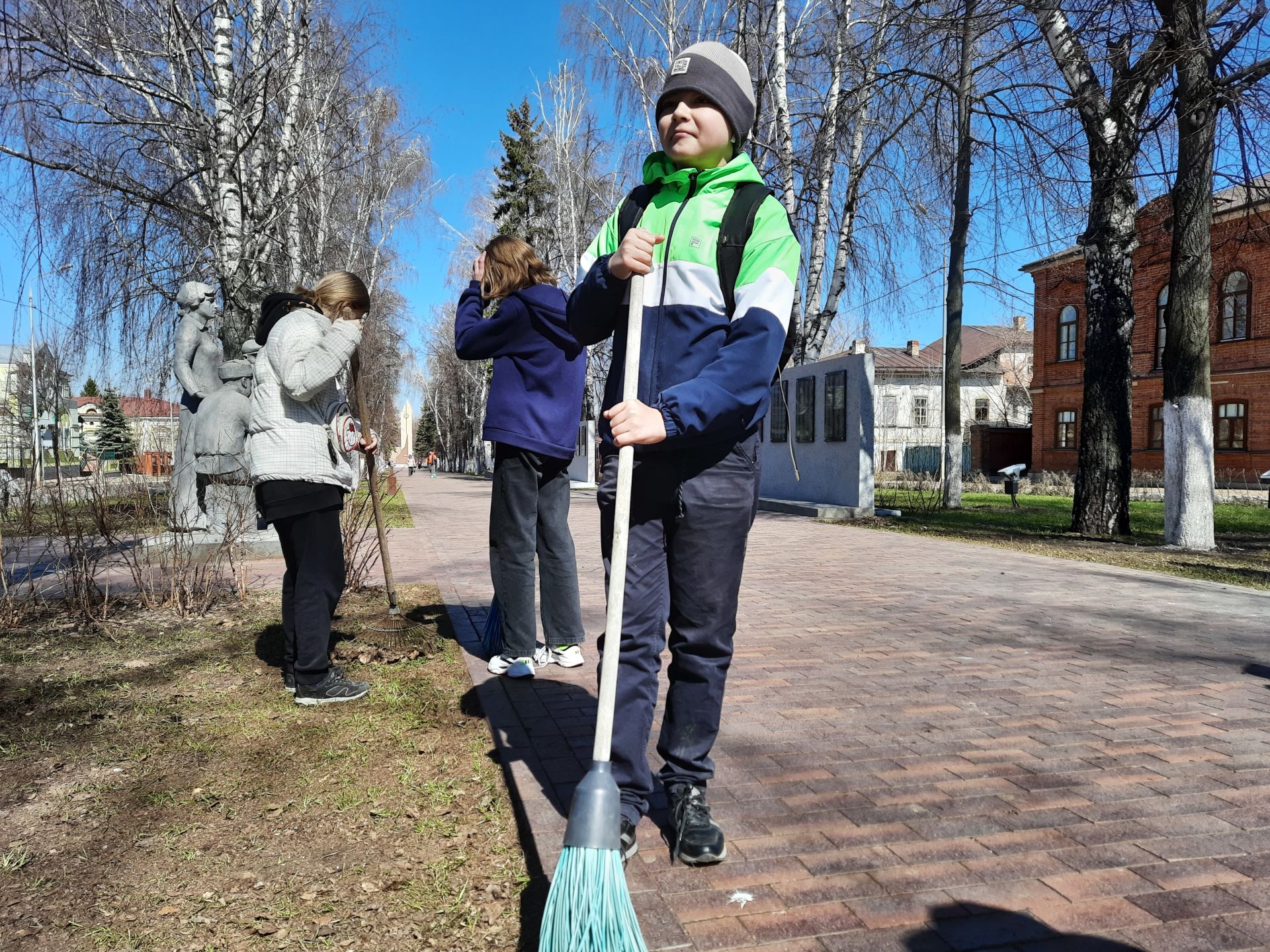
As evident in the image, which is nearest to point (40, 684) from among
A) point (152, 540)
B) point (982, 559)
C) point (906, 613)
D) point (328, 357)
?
point (328, 357)

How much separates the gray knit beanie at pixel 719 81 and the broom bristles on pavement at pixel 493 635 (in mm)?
2733

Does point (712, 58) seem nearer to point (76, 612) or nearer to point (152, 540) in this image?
point (76, 612)

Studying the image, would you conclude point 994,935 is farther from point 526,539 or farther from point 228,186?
point 228,186

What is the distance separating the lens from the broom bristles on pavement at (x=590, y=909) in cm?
179

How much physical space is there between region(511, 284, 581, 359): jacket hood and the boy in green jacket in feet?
5.26

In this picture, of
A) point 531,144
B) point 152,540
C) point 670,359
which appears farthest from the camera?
point 531,144

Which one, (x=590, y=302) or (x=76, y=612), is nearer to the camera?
(x=590, y=302)

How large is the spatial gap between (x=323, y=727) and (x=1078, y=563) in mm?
7597

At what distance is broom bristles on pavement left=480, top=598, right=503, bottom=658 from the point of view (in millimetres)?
4449

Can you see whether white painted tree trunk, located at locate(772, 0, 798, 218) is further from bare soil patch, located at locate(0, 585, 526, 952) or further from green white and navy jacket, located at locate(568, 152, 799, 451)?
green white and navy jacket, located at locate(568, 152, 799, 451)

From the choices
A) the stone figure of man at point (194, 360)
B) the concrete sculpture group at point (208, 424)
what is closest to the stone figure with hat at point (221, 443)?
the concrete sculpture group at point (208, 424)

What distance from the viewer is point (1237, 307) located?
30.5 metres

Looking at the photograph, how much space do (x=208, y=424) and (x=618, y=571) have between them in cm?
729

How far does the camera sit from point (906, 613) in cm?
601
